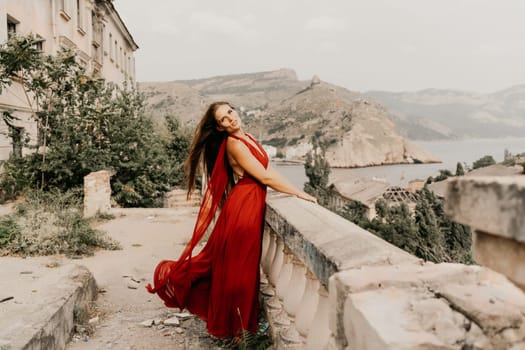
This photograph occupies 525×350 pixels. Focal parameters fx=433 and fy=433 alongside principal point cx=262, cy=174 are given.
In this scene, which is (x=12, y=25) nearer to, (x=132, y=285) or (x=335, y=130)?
(x=132, y=285)

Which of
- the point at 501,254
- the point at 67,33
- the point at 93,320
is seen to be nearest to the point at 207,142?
the point at 93,320

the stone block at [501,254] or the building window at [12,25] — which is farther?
the building window at [12,25]

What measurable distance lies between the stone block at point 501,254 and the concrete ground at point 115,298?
89.2 inches

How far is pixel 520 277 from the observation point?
2.95 ft

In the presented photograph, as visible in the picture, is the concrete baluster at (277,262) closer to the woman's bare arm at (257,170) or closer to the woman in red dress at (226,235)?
the woman in red dress at (226,235)

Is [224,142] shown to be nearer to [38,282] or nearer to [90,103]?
[38,282]

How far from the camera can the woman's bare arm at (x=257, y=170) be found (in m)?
2.89

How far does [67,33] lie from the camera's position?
16.0 meters

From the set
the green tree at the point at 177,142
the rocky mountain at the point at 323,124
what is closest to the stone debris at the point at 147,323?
the green tree at the point at 177,142

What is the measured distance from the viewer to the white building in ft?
37.2

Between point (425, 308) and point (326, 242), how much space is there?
0.70m

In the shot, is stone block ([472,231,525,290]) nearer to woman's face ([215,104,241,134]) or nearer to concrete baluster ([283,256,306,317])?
concrete baluster ([283,256,306,317])

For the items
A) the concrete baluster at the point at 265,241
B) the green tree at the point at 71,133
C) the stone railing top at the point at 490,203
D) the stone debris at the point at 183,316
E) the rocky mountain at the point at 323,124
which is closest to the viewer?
the stone railing top at the point at 490,203

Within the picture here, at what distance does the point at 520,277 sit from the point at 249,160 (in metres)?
2.14
